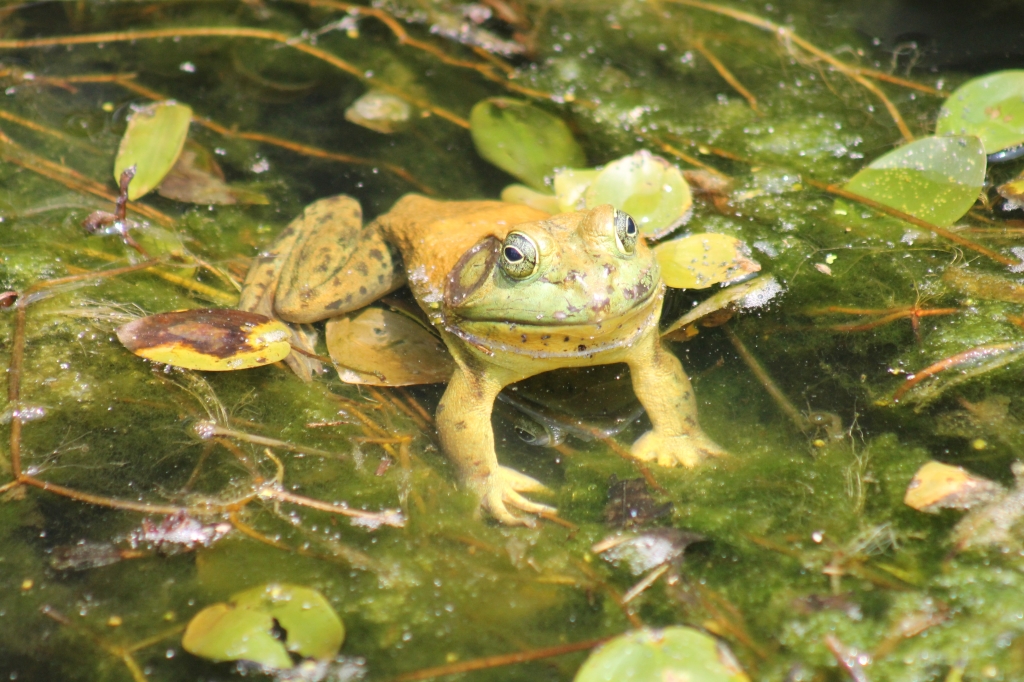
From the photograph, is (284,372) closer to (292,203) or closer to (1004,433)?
(292,203)

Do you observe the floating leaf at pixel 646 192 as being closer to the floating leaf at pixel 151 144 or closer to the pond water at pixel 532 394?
the pond water at pixel 532 394

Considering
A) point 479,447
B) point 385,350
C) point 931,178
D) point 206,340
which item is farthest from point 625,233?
point 206,340

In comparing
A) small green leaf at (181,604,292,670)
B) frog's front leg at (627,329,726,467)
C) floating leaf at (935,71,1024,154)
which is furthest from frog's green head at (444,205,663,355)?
floating leaf at (935,71,1024,154)

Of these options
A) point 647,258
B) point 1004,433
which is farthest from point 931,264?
point 647,258

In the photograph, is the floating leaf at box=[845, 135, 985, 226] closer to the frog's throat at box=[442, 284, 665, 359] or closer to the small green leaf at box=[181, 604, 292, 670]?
the frog's throat at box=[442, 284, 665, 359]

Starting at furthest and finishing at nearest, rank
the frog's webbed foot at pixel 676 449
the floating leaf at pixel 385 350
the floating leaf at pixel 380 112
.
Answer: the floating leaf at pixel 380 112
the floating leaf at pixel 385 350
the frog's webbed foot at pixel 676 449

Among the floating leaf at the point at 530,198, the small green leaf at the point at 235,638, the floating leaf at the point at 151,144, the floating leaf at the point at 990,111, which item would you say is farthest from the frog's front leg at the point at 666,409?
the floating leaf at the point at 151,144
